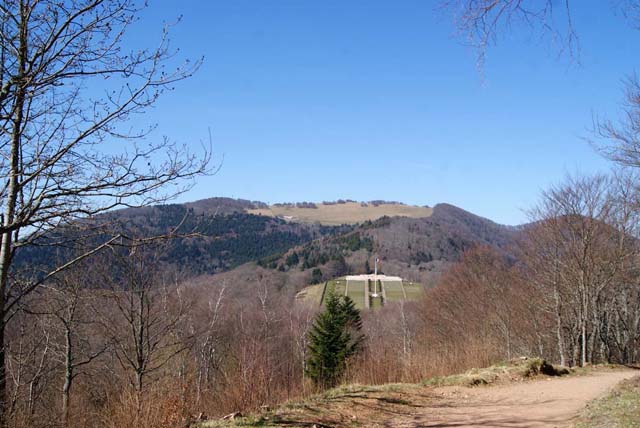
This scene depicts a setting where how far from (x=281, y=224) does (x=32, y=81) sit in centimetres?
15367

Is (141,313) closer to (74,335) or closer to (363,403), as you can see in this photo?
(74,335)

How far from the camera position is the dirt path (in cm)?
679

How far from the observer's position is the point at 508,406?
8.02 m

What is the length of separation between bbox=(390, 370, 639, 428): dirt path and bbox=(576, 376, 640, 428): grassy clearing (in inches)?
9.5

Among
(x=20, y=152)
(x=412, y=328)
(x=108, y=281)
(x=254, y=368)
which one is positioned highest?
(x=20, y=152)

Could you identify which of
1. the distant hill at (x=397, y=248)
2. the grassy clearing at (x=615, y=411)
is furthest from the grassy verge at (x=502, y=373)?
the distant hill at (x=397, y=248)

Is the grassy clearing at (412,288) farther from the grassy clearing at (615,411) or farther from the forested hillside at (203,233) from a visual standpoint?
the grassy clearing at (615,411)

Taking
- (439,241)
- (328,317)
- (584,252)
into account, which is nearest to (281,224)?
(439,241)

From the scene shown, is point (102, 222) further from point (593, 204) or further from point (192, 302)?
point (593, 204)

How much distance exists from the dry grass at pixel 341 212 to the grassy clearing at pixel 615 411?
459 feet

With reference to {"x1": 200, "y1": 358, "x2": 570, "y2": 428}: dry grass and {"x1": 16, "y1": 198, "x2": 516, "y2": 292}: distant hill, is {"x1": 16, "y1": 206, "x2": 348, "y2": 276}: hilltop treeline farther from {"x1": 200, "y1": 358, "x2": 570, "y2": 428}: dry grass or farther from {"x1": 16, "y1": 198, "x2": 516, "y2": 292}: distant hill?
{"x1": 200, "y1": 358, "x2": 570, "y2": 428}: dry grass

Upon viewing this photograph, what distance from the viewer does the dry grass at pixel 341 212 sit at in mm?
158875

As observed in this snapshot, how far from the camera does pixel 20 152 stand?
5164 mm

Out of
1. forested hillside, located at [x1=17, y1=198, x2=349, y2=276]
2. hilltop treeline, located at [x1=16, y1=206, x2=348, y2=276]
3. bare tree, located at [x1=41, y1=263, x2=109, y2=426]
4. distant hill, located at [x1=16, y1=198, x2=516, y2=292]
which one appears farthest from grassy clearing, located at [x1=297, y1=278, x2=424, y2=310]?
bare tree, located at [x1=41, y1=263, x2=109, y2=426]
